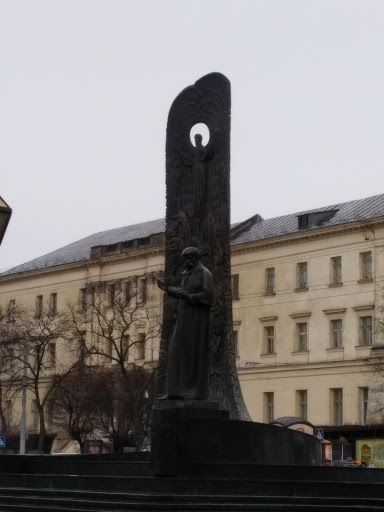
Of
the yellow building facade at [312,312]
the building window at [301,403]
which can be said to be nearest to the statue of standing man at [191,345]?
the yellow building facade at [312,312]

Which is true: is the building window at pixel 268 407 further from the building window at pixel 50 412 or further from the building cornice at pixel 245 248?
the building window at pixel 50 412

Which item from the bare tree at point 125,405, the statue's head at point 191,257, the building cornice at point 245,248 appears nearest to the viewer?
the statue's head at point 191,257

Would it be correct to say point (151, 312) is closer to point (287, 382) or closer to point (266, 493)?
point (287, 382)

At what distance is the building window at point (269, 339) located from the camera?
7106cm

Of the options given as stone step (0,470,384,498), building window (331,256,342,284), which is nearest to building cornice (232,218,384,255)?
building window (331,256,342,284)

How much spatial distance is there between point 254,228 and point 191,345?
57094 mm

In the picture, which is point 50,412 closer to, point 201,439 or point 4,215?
point 201,439

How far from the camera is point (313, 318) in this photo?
2702 inches

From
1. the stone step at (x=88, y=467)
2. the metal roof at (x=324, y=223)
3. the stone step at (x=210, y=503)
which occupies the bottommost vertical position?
the stone step at (x=210, y=503)

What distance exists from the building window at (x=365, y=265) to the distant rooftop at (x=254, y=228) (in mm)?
1852

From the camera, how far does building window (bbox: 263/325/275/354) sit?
71.1 meters

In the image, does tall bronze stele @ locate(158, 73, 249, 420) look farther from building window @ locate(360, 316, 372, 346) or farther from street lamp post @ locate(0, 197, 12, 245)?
building window @ locate(360, 316, 372, 346)

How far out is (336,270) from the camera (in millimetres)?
67750

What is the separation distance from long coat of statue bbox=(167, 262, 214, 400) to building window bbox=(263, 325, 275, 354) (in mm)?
52378
